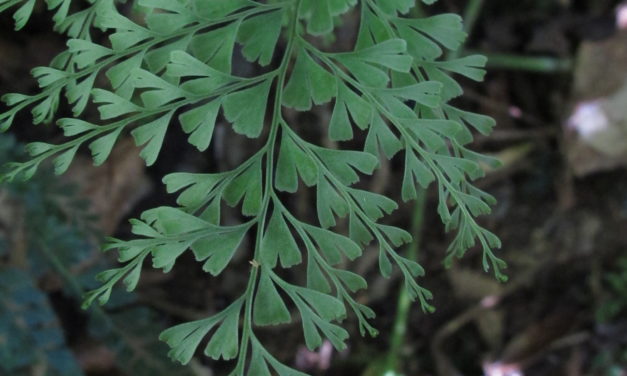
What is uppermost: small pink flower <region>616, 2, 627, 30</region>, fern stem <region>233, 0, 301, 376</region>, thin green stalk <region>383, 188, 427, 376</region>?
fern stem <region>233, 0, 301, 376</region>

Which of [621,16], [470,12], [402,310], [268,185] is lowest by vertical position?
A: [402,310]

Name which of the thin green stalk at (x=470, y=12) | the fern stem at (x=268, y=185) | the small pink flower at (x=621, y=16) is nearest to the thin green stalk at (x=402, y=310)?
the thin green stalk at (x=470, y=12)

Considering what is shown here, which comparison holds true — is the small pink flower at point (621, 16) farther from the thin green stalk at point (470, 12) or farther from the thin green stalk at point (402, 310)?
the thin green stalk at point (402, 310)

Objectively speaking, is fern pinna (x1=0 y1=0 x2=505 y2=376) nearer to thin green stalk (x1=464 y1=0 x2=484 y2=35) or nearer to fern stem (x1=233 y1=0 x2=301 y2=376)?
fern stem (x1=233 y1=0 x2=301 y2=376)

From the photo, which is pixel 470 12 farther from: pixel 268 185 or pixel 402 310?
pixel 268 185

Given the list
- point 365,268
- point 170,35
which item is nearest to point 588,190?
point 365,268

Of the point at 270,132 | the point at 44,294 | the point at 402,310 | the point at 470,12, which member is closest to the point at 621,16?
the point at 470,12

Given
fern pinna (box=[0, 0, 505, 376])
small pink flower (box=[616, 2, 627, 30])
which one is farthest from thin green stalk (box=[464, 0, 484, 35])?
fern pinna (box=[0, 0, 505, 376])

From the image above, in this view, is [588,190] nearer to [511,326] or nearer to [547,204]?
[547,204]

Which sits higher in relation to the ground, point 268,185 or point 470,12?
point 268,185
